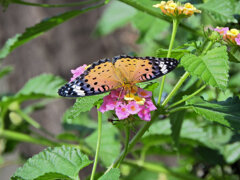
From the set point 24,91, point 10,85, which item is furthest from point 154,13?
point 10,85

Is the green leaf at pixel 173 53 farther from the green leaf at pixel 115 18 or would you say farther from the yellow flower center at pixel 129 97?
the green leaf at pixel 115 18

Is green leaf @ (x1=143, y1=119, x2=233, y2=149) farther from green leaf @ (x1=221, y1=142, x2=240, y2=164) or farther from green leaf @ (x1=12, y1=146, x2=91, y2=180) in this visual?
green leaf @ (x1=12, y1=146, x2=91, y2=180)

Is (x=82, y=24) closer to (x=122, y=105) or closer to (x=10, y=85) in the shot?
(x=10, y=85)

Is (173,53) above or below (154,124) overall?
above

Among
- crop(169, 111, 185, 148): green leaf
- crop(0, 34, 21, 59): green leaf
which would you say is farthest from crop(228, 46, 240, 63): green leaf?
crop(0, 34, 21, 59): green leaf

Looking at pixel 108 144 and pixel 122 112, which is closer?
pixel 122 112

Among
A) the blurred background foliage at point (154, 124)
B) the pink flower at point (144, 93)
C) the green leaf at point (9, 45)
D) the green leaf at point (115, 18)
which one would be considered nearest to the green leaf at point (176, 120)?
the blurred background foliage at point (154, 124)

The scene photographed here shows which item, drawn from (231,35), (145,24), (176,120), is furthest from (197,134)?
(231,35)

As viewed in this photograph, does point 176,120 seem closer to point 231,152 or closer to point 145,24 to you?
point 231,152
